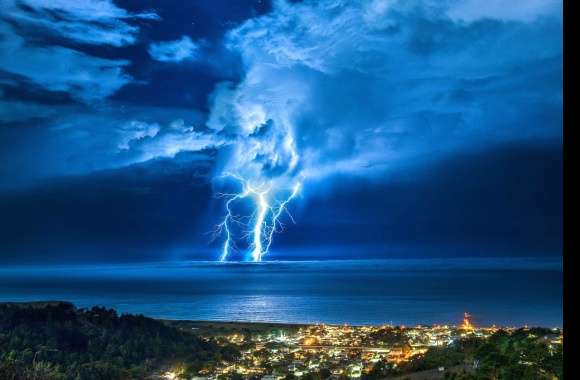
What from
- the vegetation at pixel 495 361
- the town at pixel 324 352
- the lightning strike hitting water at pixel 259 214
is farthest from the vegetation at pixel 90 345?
the vegetation at pixel 495 361

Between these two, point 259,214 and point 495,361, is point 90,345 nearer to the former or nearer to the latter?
point 259,214

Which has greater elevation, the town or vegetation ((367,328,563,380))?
vegetation ((367,328,563,380))

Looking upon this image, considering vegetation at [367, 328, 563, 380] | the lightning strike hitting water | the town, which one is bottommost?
Result: the town

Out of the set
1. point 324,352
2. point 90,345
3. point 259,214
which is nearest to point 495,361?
point 324,352

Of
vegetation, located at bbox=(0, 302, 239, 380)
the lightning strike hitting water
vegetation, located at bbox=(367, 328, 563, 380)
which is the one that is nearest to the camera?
vegetation, located at bbox=(367, 328, 563, 380)

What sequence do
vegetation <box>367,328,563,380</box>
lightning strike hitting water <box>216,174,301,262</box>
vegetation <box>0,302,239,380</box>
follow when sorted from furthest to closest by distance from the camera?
1. lightning strike hitting water <box>216,174,301,262</box>
2. vegetation <box>0,302,239,380</box>
3. vegetation <box>367,328,563,380</box>

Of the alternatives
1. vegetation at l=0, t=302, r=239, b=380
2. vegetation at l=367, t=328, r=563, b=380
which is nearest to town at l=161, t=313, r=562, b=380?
vegetation at l=367, t=328, r=563, b=380

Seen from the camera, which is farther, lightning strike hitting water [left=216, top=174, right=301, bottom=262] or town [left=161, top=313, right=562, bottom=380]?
lightning strike hitting water [left=216, top=174, right=301, bottom=262]

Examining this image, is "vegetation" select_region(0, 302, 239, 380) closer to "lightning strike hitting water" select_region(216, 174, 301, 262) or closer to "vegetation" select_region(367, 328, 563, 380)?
"lightning strike hitting water" select_region(216, 174, 301, 262)

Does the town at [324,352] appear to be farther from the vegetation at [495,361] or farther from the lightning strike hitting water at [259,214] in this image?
the lightning strike hitting water at [259,214]
